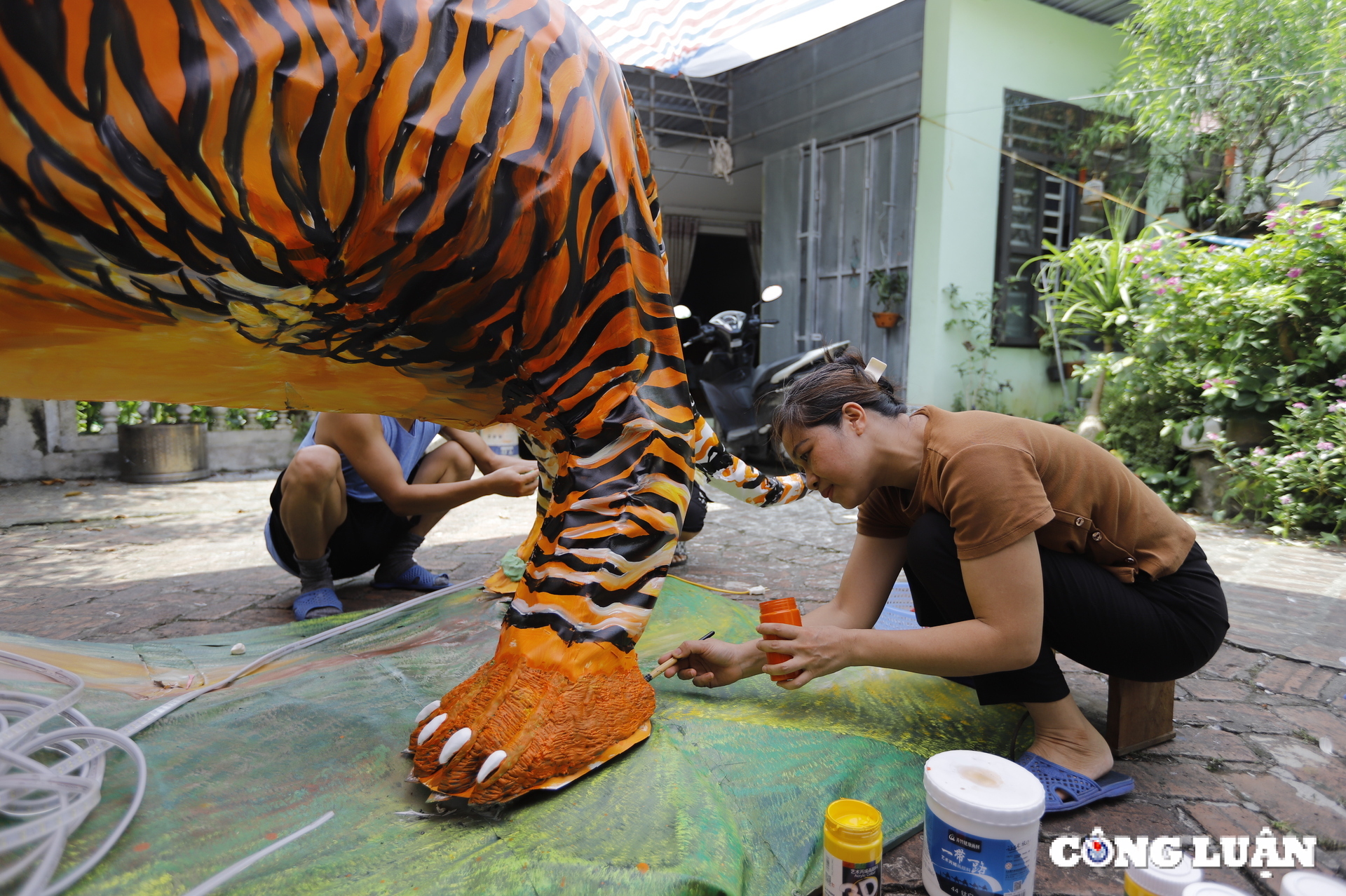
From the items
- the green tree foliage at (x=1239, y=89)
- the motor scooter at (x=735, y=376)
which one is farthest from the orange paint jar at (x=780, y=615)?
the green tree foliage at (x=1239, y=89)

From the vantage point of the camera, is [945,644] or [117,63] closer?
[117,63]

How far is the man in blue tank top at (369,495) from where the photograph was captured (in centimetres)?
239

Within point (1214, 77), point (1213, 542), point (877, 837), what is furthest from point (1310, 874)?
point (1214, 77)

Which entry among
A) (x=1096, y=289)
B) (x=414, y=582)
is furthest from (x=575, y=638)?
(x=1096, y=289)

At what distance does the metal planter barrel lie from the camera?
5.66m

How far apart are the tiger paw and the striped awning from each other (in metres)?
3.44

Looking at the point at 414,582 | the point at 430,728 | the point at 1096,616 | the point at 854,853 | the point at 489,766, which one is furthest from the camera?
the point at 414,582

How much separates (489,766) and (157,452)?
5733 mm

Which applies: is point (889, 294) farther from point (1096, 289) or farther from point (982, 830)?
point (982, 830)

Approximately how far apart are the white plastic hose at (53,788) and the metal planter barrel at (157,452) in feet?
16.3

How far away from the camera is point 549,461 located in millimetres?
1855

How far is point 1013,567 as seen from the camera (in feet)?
4.33

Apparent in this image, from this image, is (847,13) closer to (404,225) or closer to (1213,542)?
(1213,542)

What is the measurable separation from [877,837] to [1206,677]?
1.54m
